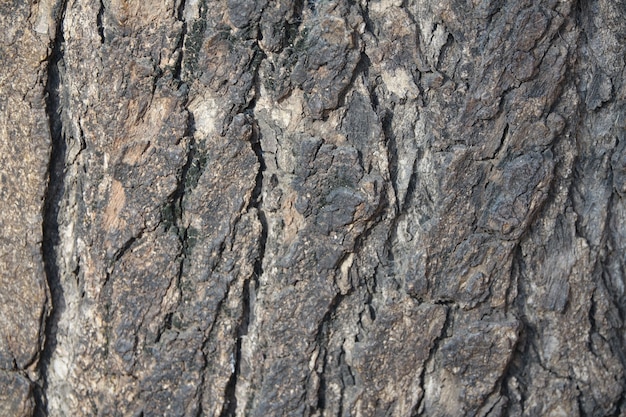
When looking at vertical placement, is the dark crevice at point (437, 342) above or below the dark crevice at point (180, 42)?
below

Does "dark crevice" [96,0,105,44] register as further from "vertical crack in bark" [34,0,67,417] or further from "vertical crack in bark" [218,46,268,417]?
"vertical crack in bark" [218,46,268,417]

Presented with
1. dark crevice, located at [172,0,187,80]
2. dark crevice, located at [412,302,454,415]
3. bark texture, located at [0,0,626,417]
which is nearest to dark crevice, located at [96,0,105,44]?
bark texture, located at [0,0,626,417]

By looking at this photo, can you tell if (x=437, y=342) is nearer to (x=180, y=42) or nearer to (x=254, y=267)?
(x=254, y=267)

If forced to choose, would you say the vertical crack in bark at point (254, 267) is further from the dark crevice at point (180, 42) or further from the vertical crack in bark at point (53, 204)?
the vertical crack in bark at point (53, 204)

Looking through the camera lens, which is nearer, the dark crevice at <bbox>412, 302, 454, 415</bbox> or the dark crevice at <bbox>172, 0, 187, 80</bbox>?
the dark crevice at <bbox>172, 0, 187, 80</bbox>

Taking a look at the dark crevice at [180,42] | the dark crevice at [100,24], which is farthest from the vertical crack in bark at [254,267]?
the dark crevice at [100,24]

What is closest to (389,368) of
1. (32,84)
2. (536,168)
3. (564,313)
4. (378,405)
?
(378,405)

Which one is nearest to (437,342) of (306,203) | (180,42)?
(306,203)
